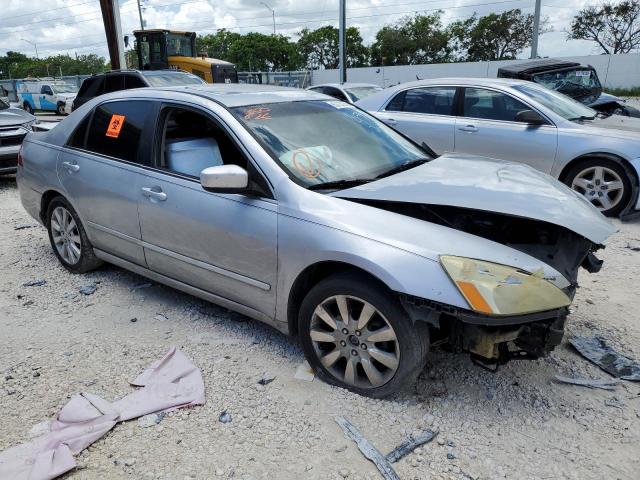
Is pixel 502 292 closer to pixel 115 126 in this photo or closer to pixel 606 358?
pixel 606 358

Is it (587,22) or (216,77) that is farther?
(587,22)

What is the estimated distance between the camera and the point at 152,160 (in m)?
3.75

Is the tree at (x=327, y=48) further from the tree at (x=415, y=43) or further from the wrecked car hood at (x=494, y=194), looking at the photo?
the wrecked car hood at (x=494, y=194)

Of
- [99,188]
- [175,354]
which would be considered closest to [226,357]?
[175,354]

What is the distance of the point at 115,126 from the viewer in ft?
13.5

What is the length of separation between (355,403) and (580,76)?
8.77m

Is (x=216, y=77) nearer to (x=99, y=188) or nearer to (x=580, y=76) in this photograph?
(x=580, y=76)

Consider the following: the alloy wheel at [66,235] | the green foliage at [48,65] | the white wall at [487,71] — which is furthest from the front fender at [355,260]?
the green foliage at [48,65]

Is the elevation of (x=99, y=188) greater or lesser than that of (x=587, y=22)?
lesser

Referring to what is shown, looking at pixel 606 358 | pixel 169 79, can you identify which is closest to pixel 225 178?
pixel 606 358

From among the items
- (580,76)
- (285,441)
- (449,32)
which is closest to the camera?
(285,441)

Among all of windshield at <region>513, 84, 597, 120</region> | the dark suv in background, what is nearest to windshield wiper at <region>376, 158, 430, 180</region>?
windshield at <region>513, 84, 597, 120</region>

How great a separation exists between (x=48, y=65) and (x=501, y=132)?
7838 cm

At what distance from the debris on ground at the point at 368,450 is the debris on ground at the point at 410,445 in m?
0.04
